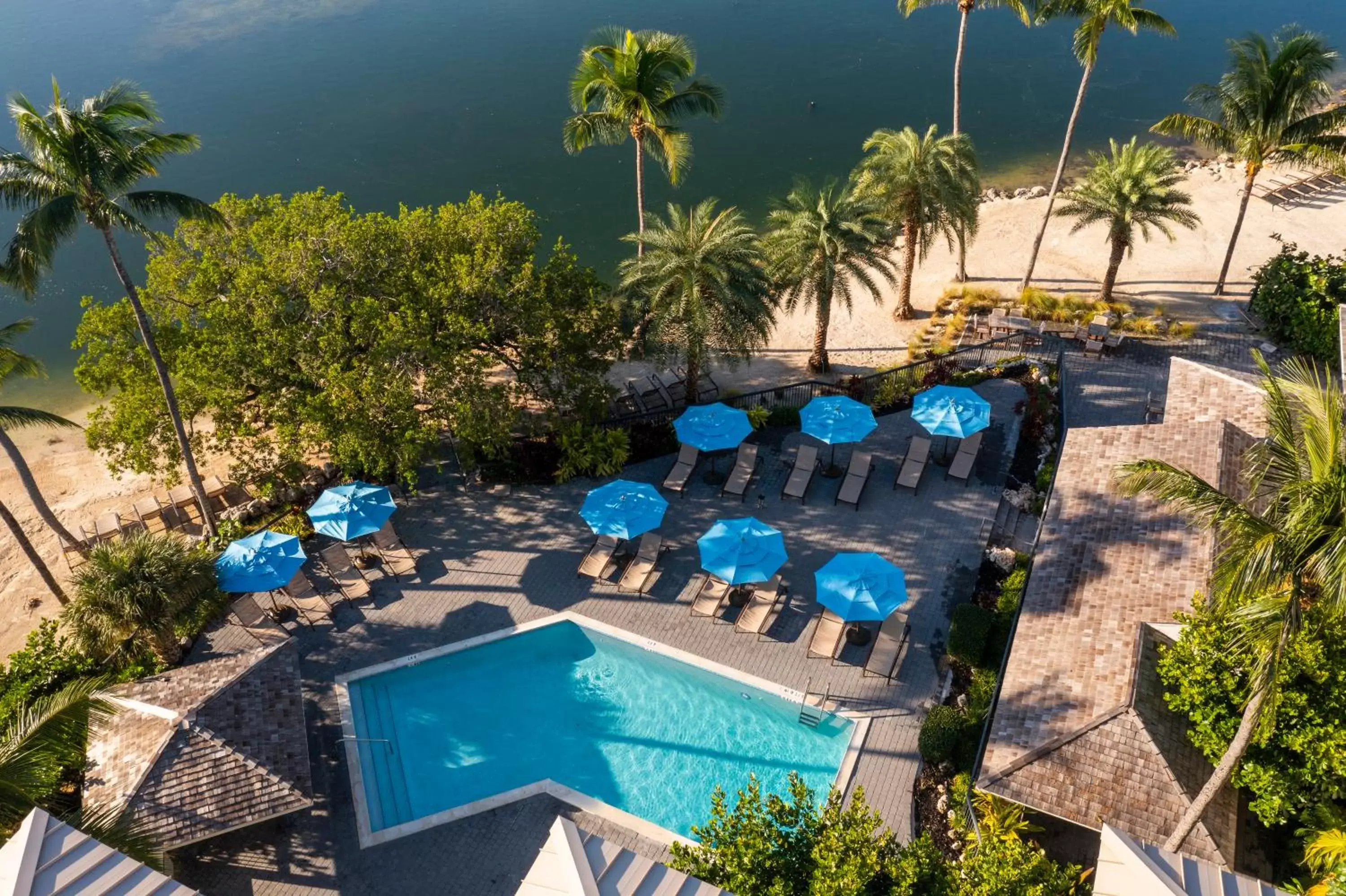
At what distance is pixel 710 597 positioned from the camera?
22.2m

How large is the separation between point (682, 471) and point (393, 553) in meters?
8.51

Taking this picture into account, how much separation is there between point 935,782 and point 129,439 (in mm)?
21741

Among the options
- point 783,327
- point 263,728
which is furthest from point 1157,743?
point 783,327

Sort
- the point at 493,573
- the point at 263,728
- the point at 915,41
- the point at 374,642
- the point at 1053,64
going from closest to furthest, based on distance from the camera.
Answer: the point at 263,728
the point at 374,642
the point at 493,573
the point at 1053,64
the point at 915,41

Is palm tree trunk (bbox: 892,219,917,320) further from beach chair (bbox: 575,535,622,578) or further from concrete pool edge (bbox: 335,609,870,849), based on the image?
concrete pool edge (bbox: 335,609,870,849)

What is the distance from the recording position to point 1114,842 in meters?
12.8

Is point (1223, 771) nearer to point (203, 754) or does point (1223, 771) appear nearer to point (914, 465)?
point (914, 465)

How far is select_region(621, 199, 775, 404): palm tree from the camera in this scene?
84.6 ft

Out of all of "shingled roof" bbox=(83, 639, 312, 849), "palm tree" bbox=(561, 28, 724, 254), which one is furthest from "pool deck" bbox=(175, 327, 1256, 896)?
"palm tree" bbox=(561, 28, 724, 254)

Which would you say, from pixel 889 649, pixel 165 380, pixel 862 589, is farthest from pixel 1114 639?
pixel 165 380

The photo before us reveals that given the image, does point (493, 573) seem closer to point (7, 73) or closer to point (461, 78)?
point (461, 78)

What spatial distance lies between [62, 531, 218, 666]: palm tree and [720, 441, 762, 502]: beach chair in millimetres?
13661

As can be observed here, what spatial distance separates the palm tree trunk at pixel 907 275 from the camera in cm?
3228

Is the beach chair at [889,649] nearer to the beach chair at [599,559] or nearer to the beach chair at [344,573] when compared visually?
the beach chair at [599,559]
